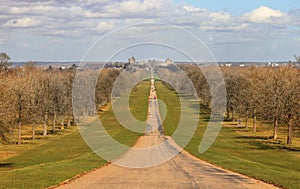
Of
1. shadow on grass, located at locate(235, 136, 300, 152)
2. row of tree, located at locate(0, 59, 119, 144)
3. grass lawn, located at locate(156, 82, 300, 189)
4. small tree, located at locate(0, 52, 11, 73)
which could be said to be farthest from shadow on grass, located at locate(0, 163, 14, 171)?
small tree, located at locate(0, 52, 11, 73)

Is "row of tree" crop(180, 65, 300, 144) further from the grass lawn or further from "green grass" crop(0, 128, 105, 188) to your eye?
"green grass" crop(0, 128, 105, 188)

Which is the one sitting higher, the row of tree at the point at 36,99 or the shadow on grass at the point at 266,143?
the row of tree at the point at 36,99

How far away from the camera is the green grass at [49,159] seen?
2927 cm

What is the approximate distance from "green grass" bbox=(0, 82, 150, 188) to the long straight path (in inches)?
72.7

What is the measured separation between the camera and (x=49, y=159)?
162 ft

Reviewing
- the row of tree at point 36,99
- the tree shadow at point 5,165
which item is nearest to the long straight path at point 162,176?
the tree shadow at point 5,165

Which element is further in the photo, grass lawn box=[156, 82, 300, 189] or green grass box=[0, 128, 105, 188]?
grass lawn box=[156, 82, 300, 189]

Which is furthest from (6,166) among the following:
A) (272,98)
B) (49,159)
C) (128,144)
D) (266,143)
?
(272,98)

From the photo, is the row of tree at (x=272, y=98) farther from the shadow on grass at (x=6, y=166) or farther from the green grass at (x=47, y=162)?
the shadow on grass at (x=6, y=166)

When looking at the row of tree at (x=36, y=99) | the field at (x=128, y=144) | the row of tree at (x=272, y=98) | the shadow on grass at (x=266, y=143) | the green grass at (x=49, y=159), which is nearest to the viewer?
the green grass at (x=49, y=159)

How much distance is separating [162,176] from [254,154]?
26.6 meters

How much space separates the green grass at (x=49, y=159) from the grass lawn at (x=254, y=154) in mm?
10148

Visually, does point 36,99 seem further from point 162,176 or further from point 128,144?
point 162,176

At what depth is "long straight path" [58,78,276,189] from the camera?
88.4 feet
